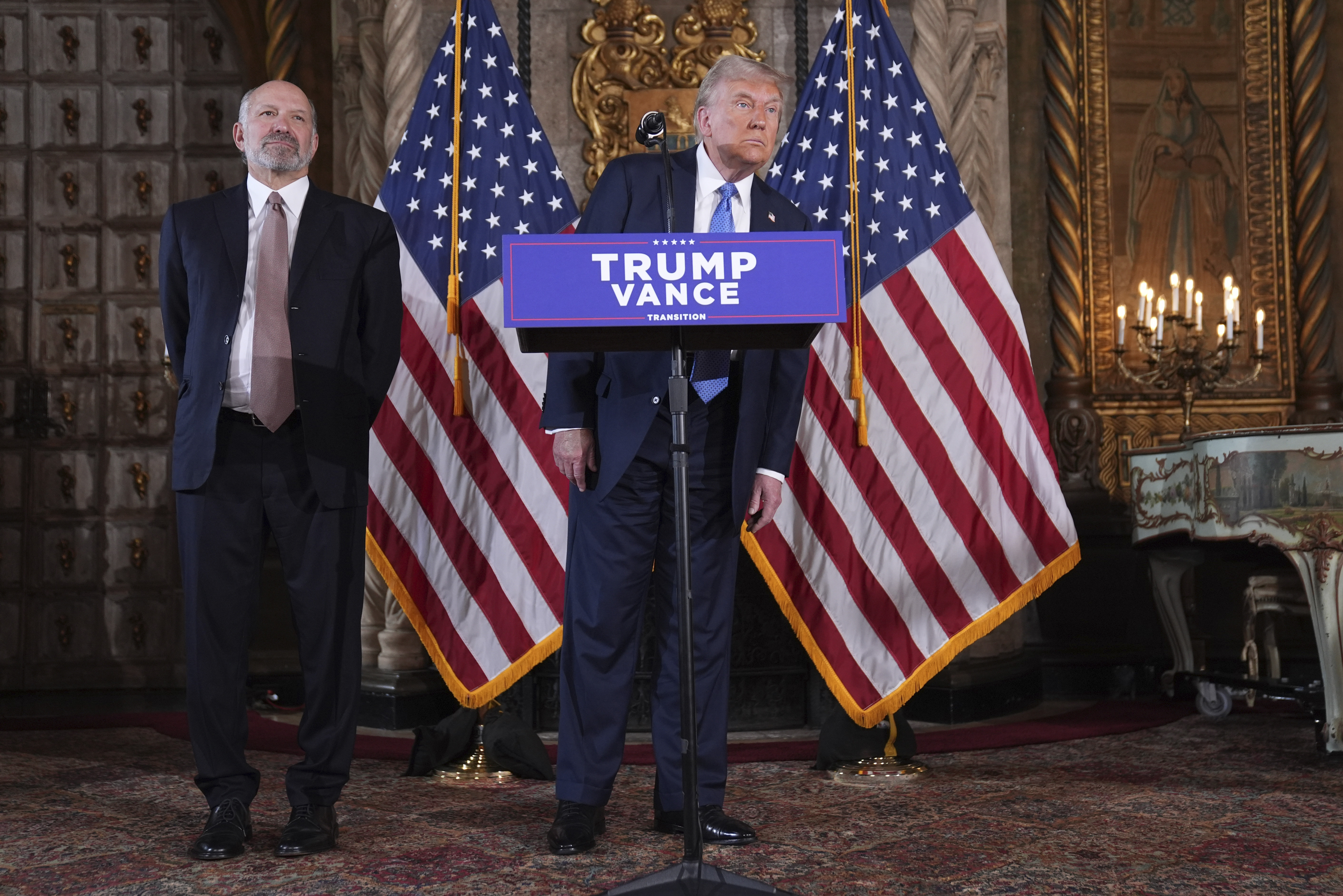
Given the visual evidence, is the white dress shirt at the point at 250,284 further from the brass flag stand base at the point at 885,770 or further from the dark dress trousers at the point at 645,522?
the brass flag stand base at the point at 885,770

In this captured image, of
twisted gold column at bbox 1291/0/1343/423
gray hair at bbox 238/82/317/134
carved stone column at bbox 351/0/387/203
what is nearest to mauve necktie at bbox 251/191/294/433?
gray hair at bbox 238/82/317/134

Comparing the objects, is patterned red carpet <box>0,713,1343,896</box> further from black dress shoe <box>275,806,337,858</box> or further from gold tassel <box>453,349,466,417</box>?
gold tassel <box>453,349,466,417</box>

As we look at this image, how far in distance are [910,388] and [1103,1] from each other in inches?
119

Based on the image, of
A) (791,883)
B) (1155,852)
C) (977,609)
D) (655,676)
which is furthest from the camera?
(977,609)

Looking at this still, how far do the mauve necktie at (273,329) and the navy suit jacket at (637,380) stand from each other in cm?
60

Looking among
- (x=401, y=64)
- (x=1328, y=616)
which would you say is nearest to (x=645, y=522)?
(x=1328, y=616)

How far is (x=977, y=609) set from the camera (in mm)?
3791

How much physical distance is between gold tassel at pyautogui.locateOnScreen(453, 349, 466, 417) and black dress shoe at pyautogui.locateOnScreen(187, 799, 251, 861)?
139 cm

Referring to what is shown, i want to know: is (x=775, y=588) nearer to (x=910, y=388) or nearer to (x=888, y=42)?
(x=910, y=388)

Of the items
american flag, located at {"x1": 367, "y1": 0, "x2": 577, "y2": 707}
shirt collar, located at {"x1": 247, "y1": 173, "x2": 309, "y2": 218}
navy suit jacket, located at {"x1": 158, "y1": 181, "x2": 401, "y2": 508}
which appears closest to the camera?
navy suit jacket, located at {"x1": 158, "y1": 181, "x2": 401, "y2": 508}

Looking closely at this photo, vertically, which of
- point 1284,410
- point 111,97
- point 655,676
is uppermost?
point 111,97

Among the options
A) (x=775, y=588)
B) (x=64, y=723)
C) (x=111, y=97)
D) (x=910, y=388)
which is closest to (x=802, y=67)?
(x=910, y=388)

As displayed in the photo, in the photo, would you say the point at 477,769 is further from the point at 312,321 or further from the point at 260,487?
the point at 312,321

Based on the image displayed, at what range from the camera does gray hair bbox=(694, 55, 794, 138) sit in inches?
108
